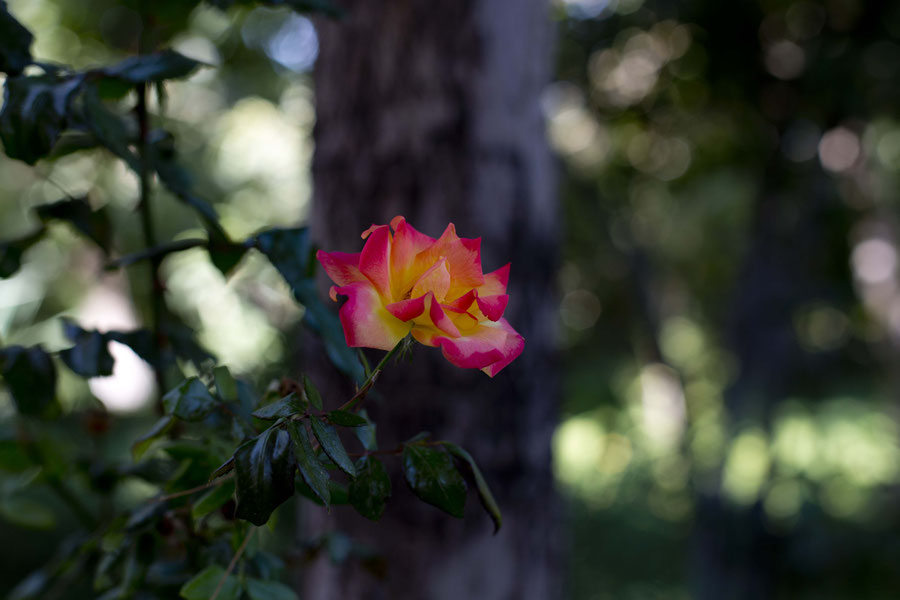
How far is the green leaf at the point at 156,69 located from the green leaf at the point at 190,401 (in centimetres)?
23

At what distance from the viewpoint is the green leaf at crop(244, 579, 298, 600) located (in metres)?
0.45

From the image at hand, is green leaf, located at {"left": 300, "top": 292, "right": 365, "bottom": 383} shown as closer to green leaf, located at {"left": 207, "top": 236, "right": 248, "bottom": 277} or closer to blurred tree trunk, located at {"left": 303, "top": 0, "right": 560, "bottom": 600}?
green leaf, located at {"left": 207, "top": 236, "right": 248, "bottom": 277}

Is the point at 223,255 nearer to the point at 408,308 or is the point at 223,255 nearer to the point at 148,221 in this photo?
the point at 148,221

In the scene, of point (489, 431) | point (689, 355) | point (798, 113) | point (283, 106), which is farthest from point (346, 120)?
point (689, 355)

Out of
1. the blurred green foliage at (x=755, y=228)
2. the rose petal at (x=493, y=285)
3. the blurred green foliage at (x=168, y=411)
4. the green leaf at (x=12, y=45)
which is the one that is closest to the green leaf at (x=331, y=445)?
the blurred green foliage at (x=168, y=411)

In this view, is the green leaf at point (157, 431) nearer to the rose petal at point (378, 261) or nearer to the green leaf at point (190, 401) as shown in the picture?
the green leaf at point (190, 401)

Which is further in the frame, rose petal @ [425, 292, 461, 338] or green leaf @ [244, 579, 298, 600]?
green leaf @ [244, 579, 298, 600]

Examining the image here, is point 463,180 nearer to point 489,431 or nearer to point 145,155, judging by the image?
point 489,431

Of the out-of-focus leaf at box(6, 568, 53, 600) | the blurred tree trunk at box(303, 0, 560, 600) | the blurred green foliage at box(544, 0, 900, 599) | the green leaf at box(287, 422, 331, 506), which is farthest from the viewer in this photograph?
the blurred green foliage at box(544, 0, 900, 599)

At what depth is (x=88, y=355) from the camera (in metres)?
0.54

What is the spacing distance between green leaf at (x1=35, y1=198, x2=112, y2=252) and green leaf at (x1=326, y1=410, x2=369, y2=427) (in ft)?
1.30

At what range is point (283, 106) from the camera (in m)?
6.46

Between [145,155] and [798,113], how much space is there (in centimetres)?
279

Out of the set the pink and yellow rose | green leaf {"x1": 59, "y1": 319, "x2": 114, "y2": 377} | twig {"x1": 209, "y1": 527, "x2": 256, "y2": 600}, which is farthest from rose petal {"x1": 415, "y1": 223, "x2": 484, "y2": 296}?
green leaf {"x1": 59, "y1": 319, "x2": 114, "y2": 377}
